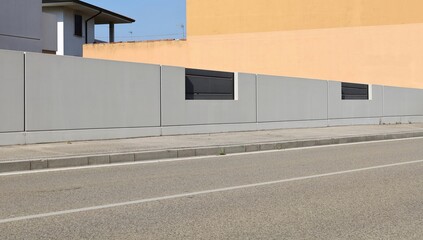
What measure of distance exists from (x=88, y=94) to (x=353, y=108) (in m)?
13.3

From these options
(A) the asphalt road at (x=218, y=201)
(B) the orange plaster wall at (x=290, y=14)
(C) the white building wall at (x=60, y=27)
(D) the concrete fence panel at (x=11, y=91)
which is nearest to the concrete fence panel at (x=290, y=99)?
(A) the asphalt road at (x=218, y=201)

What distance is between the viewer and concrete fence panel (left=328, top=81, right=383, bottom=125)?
22266 mm

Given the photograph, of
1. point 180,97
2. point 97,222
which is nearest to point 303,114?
point 180,97

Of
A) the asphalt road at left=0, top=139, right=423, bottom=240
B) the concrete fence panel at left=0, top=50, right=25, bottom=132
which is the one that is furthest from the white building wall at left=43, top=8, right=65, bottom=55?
the asphalt road at left=0, top=139, right=423, bottom=240

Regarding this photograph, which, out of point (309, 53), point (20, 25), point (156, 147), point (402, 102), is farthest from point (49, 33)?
point (402, 102)

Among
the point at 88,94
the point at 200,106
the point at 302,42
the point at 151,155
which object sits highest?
the point at 302,42

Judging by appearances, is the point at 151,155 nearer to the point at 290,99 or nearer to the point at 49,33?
the point at 290,99

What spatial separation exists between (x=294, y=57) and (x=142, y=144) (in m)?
19.7

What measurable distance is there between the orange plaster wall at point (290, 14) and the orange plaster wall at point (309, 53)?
0.39 m

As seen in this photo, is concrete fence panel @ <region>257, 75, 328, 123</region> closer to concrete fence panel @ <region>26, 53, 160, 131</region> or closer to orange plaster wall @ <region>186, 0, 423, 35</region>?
concrete fence panel @ <region>26, 53, 160, 131</region>

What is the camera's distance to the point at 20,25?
1833cm

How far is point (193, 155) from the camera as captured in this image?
1295 cm

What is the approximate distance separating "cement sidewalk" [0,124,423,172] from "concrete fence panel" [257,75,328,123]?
997 millimetres

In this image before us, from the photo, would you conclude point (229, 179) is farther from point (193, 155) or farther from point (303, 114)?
point (303, 114)
